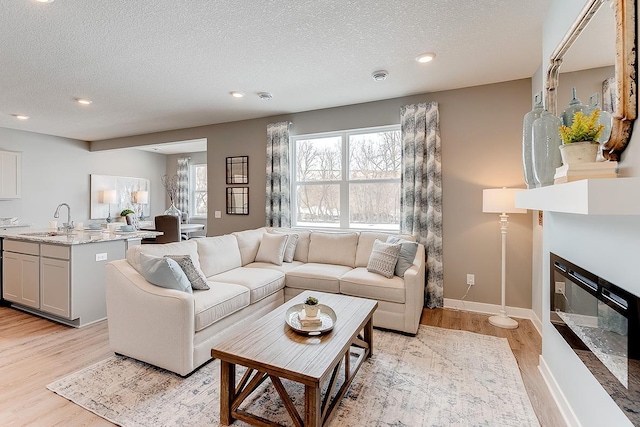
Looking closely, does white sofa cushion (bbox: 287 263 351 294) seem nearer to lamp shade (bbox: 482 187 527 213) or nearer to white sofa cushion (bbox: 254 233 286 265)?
white sofa cushion (bbox: 254 233 286 265)

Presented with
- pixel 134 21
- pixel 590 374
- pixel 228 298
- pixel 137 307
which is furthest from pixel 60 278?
pixel 590 374

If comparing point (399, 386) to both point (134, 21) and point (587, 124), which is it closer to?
point (587, 124)

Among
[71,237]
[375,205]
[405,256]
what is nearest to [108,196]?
[71,237]

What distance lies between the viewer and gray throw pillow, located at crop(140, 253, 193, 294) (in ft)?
7.43

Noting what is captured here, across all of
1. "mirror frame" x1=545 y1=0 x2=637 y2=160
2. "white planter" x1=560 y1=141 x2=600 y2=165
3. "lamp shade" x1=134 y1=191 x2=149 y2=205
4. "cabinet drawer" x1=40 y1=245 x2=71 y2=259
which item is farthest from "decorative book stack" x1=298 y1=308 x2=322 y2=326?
"lamp shade" x1=134 y1=191 x2=149 y2=205

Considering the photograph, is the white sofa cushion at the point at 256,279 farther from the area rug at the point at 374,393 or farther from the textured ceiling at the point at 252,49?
the textured ceiling at the point at 252,49

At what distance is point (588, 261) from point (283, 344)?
5.52ft

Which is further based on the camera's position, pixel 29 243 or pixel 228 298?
pixel 29 243

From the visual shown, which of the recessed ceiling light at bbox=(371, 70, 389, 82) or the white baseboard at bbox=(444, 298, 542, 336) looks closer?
the recessed ceiling light at bbox=(371, 70, 389, 82)

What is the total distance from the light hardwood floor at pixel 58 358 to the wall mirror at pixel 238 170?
267cm

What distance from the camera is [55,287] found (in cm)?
309

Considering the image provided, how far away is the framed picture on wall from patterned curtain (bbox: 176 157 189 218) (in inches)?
128

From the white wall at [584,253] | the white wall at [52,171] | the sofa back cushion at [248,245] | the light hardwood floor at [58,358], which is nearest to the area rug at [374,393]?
the light hardwood floor at [58,358]

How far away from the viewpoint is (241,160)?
16.2ft
